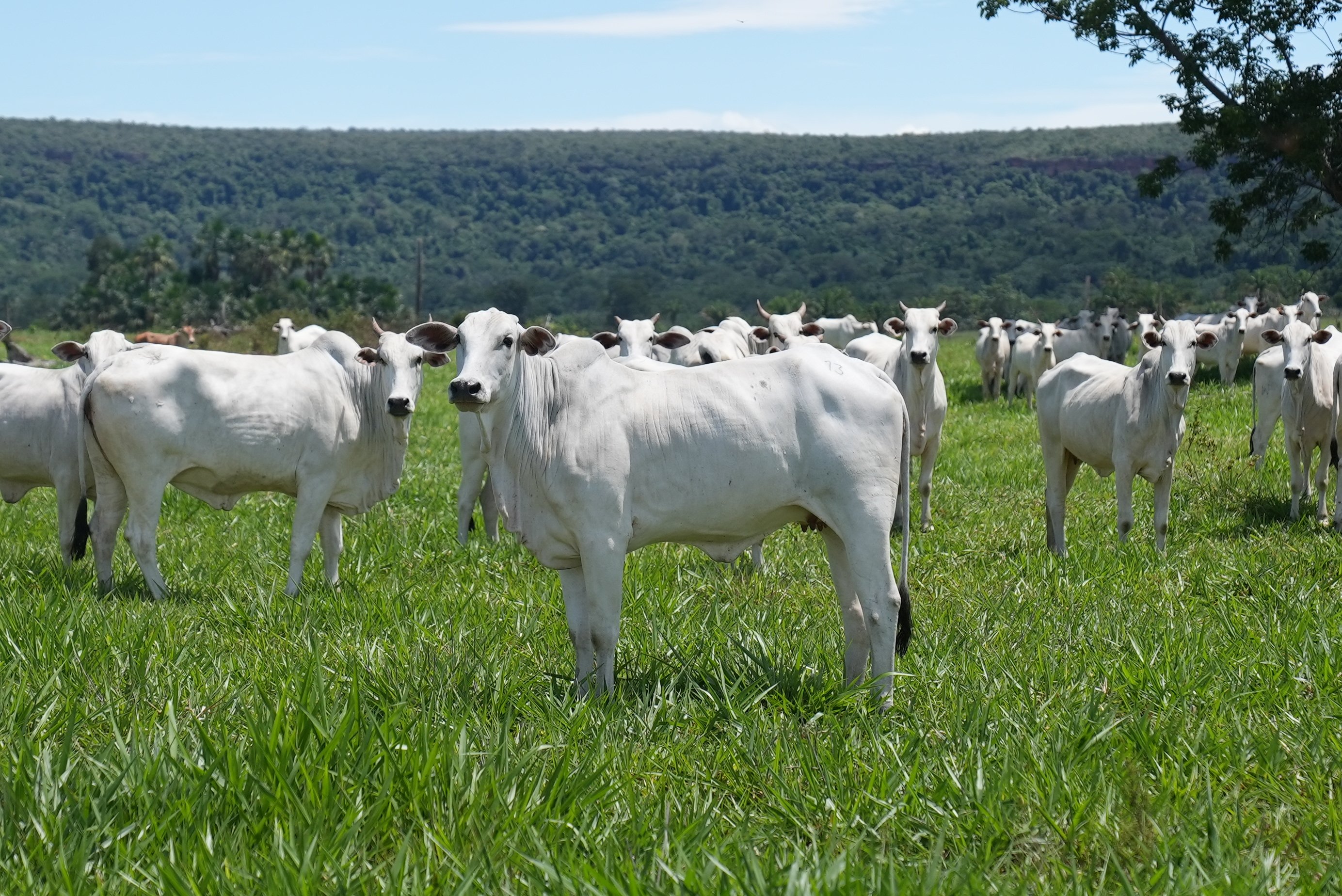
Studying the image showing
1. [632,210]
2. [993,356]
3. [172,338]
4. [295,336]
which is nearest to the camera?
[295,336]

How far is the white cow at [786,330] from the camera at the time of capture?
13734 millimetres

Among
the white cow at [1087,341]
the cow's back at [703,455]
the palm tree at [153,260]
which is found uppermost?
the cow's back at [703,455]

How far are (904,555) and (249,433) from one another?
4225mm

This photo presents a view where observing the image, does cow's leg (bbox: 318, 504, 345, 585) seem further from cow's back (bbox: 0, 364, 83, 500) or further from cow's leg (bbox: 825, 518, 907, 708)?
cow's leg (bbox: 825, 518, 907, 708)

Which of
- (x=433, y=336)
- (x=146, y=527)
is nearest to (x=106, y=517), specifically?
(x=146, y=527)

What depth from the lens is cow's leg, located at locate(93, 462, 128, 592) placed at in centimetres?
838

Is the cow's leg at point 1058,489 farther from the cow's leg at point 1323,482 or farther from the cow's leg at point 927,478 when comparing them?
the cow's leg at point 1323,482

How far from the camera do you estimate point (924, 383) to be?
12.0 meters

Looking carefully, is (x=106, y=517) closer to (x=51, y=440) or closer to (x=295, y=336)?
(x=51, y=440)

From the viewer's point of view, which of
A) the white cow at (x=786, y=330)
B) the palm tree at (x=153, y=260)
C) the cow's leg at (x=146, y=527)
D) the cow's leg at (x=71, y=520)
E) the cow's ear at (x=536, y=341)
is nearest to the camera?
the cow's ear at (x=536, y=341)

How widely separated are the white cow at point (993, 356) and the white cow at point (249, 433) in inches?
669

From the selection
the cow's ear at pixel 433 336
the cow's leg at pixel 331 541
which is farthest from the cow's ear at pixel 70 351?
the cow's ear at pixel 433 336

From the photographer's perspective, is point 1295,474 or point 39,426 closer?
point 39,426

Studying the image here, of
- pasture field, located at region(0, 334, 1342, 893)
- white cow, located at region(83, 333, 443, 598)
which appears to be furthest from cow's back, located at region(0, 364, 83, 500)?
pasture field, located at region(0, 334, 1342, 893)
